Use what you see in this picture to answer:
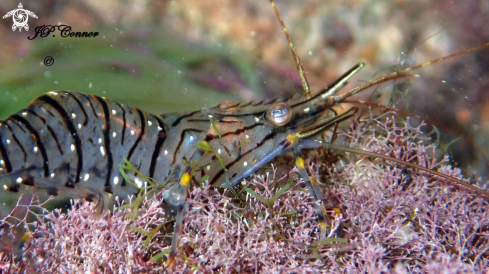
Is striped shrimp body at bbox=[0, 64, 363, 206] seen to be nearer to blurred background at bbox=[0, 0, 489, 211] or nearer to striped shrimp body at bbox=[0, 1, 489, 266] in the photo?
striped shrimp body at bbox=[0, 1, 489, 266]

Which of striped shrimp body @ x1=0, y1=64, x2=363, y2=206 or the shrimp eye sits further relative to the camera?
the shrimp eye

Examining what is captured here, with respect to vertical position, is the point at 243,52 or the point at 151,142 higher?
the point at 243,52

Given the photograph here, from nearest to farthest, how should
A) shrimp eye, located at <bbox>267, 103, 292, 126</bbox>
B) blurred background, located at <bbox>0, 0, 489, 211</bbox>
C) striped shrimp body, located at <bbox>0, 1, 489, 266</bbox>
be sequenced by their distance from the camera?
1. striped shrimp body, located at <bbox>0, 1, 489, 266</bbox>
2. shrimp eye, located at <bbox>267, 103, 292, 126</bbox>
3. blurred background, located at <bbox>0, 0, 489, 211</bbox>

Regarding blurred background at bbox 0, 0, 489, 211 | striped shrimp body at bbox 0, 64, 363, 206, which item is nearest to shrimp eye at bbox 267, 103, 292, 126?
striped shrimp body at bbox 0, 64, 363, 206

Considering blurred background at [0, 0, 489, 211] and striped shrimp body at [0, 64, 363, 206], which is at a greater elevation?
blurred background at [0, 0, 489, 211]

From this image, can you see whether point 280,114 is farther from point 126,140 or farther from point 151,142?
point 126,140

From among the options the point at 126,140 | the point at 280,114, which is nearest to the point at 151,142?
the point at 126,140

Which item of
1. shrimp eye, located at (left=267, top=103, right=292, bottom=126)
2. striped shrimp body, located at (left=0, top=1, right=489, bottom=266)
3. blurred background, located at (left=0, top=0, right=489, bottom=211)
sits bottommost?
striped shrimp body, located at (left=0, top=1, right=489, bottom=266)

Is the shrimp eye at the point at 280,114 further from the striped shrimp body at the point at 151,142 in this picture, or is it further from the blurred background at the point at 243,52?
the blurred background at the point at 243,52
